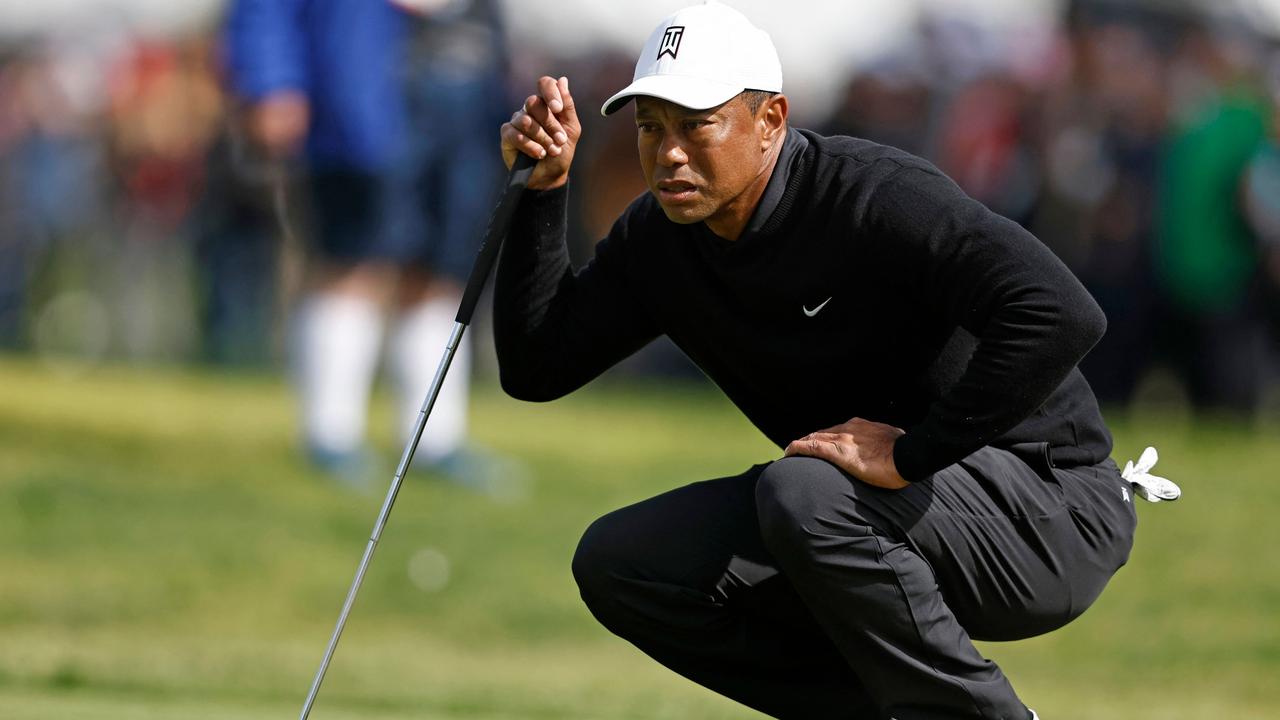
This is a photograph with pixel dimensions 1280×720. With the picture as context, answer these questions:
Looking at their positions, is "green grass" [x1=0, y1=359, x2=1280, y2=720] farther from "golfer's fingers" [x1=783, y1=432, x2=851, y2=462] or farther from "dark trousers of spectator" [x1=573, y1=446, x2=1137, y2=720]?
"golfer's fingers" [x1=783, y1=432, x2=851, y2=462]

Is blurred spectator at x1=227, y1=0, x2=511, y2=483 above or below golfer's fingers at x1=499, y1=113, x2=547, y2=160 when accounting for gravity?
below

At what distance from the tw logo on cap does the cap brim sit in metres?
0.07

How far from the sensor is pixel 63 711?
237 inches

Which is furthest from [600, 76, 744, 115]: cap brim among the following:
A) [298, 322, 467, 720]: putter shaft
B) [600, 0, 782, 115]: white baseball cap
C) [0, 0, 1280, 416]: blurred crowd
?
[0, 0, 1280, 416]: blurred crowd

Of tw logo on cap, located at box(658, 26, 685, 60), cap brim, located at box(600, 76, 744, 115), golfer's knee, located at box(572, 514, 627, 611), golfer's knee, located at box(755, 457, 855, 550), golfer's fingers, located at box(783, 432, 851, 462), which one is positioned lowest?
golfer's knee, located at box(572, 514, 627, 611)

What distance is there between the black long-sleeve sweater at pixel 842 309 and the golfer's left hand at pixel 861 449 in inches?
1.9

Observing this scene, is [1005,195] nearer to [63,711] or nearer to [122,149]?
[122,149]

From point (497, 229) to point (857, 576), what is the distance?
136cm

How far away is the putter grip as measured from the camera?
16.6ft

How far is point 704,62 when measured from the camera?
15.0 ft

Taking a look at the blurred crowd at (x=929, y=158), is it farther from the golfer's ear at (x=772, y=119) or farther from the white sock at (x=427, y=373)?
the golfer's ear at (x=772, y=119)

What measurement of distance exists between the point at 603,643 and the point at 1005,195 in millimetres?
7729

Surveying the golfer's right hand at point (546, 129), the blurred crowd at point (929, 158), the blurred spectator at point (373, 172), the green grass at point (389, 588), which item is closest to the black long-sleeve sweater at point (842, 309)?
the golfer's right hand at point (546, 129)

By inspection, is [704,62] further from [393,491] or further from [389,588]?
[389,588]
